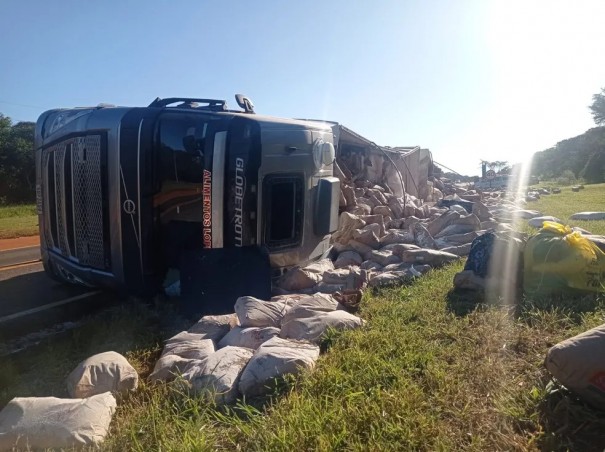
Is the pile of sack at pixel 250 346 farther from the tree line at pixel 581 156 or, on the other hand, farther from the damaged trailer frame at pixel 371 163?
the tree line at pixel 581 156

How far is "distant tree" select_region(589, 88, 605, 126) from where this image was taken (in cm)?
4397

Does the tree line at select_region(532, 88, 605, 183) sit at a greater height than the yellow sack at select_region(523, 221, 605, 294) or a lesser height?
greater

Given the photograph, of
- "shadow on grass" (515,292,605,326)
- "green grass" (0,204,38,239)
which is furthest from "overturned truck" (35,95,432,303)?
"green grass" (0,204,38,239)

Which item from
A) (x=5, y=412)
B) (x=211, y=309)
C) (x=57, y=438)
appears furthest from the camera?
(x=211, y=309)

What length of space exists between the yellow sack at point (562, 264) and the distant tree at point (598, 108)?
4840cm

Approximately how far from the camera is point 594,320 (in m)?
3.66

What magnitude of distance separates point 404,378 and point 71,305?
161 inches

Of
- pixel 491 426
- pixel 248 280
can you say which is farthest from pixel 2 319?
pixel 491 426

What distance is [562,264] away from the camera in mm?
4336

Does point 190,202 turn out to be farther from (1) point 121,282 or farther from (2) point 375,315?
(2) point 375,315

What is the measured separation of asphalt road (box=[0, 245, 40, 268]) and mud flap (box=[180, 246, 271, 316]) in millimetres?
4600

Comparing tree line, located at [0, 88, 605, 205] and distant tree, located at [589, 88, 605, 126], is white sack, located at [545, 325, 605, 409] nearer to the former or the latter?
tree line, located at [0, 88, 605, 205]

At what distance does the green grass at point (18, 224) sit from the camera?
11766 mm

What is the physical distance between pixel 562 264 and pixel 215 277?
3297 millimetres
